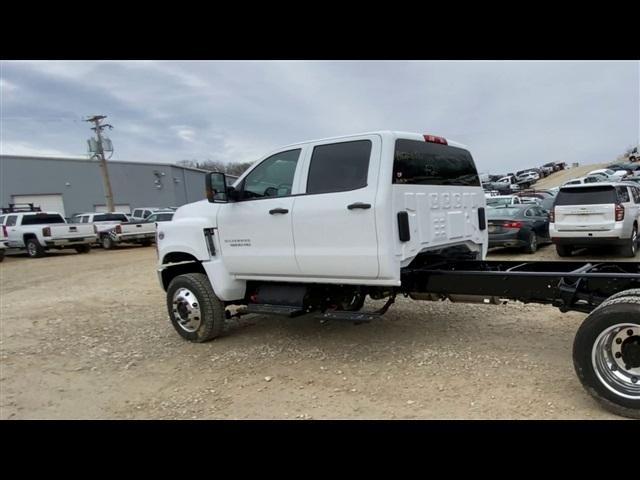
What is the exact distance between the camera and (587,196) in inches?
394

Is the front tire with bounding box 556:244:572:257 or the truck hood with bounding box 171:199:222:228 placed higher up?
the truck hood with bounding box 171:199:222:228

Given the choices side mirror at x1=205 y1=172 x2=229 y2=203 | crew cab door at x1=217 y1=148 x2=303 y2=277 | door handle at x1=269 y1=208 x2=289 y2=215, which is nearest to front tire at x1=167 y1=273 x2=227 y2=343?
crew cab door at x1=217 y1=148 x2=303 y2=277

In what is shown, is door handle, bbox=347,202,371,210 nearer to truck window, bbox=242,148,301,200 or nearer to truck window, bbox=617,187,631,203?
truck window, bbox=242,148,301,200

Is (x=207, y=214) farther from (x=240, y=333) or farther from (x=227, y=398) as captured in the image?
(x=227, y=398)

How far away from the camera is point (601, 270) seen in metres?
4.25

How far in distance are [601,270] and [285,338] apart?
3.47 meters

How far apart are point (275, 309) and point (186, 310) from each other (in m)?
1.34

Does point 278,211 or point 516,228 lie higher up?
point 278,211

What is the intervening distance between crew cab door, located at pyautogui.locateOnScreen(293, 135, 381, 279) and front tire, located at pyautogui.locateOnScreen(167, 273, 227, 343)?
4.75 feet

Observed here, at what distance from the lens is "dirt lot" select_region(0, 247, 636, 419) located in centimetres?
377

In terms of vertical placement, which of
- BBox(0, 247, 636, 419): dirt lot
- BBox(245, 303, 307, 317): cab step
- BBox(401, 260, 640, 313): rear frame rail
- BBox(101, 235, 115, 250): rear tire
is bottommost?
BBox(0, 247, 636, 419): dirt lot

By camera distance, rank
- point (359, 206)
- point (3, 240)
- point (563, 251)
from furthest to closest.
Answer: point (3, 240), point (563, 251), point (359, 206)

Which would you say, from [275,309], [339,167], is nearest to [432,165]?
[339,167]

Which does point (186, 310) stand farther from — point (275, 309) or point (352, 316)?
point (352, 316)
